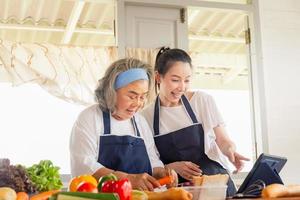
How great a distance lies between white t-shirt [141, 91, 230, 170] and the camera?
8.20 feet

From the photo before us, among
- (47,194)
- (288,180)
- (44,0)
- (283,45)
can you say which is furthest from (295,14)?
(47,194)

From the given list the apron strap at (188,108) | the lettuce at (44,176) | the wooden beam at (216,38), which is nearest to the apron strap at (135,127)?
the apron strap at (188,108)

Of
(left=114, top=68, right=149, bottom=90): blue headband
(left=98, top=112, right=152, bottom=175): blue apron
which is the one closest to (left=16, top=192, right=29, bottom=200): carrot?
(left=98, top=112, right=152, bottom=175): blue apron

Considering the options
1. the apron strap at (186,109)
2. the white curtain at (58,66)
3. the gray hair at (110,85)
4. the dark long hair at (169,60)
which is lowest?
the apron strap at (186,109)

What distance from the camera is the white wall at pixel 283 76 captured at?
12.6 ft

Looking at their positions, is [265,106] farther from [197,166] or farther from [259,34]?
[197,166]

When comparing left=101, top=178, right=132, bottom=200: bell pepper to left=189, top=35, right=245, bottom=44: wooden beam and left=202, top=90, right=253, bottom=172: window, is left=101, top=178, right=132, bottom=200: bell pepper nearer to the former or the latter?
left=202, top=90, right=253, bottom=172: window

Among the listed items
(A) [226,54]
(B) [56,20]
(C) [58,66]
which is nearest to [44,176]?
(C) [58,66]

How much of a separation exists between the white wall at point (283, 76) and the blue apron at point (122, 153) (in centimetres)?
181

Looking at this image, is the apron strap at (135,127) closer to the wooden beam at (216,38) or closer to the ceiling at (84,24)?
the ceiling at (84,24)

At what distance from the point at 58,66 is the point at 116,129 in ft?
4.96

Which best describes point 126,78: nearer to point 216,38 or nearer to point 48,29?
point 48,29

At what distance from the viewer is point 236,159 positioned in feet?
7.64

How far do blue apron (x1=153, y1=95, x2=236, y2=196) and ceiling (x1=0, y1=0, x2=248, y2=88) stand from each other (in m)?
1.68
